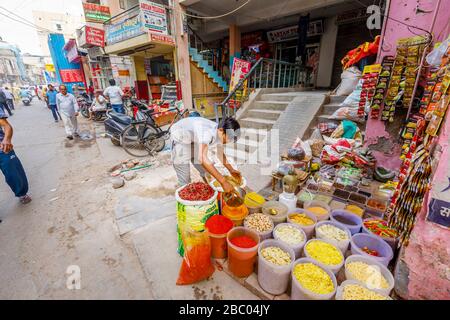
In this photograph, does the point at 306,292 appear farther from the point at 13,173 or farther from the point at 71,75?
the point at 71,75

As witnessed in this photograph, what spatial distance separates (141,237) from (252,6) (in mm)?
8819

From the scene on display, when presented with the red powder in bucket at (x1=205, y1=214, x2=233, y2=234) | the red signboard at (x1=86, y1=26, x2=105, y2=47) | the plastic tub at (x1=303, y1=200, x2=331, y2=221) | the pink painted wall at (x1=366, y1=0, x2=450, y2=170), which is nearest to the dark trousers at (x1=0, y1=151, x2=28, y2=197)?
the red powder in bucket at (x1=205, y1=214, x2=233, y2=234)

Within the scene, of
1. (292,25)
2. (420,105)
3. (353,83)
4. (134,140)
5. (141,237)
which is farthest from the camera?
(292,25)

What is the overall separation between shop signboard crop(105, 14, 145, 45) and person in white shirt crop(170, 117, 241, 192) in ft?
22.4

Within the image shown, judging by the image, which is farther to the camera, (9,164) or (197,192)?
(9,164)

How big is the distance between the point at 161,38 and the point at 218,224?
784 cm

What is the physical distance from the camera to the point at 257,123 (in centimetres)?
539

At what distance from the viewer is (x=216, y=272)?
208 cm

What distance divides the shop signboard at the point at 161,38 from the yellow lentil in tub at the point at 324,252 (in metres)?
8.16

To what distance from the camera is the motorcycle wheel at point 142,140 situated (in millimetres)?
5594

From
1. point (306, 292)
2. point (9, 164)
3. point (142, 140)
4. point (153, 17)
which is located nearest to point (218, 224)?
point (306, 292)

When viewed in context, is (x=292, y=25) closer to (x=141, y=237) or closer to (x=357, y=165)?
(x=357, y=165)

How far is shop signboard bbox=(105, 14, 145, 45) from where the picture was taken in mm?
7548
